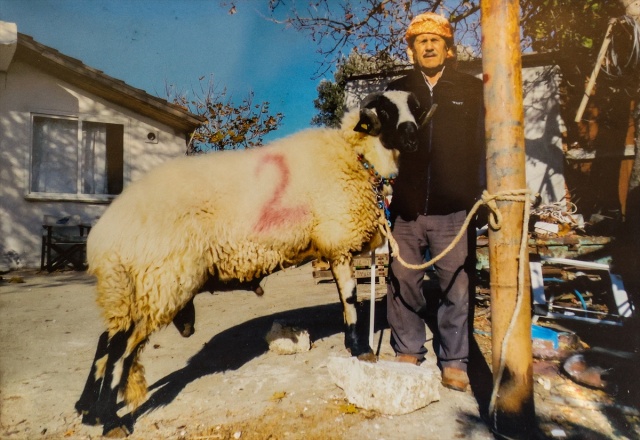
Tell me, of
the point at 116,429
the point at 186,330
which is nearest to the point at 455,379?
the point at 186,330

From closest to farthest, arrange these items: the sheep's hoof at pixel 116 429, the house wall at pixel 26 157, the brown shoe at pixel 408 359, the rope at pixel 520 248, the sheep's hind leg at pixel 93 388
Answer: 1. the rope at pixel 520 248
2. the sheep's hoof at pixel 116 429
3. the sheep's hind leg at pixel 93 388
4. the brown shoe at pixel 408 359
5. the house wall at pixel 26 157

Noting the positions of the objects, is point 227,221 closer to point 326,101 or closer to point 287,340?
point 287,340

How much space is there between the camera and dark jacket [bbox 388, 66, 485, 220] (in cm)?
319

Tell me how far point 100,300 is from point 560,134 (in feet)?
35.7

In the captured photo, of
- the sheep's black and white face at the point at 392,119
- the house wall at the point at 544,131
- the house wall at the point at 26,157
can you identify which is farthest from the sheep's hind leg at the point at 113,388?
the house wall at the point at 544,131

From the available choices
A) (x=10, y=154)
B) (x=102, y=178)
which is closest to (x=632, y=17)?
(x=102, y=178)

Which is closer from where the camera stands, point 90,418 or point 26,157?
point 90,418

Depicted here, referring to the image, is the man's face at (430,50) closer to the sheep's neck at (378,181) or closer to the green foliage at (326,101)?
the sheep's neck at (378,181)

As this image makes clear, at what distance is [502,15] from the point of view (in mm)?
2156

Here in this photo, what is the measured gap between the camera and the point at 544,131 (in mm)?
10062

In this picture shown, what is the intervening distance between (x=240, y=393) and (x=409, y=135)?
233 centimetres

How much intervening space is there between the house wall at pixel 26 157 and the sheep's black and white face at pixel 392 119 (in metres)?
6.72

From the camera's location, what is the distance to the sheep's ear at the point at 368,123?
10.2 feet

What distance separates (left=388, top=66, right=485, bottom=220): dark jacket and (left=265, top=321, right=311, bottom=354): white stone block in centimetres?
154
